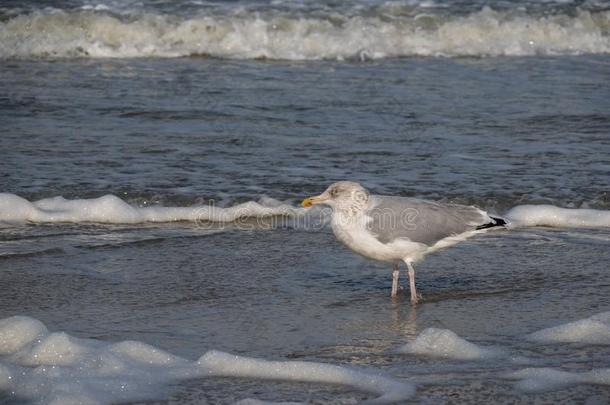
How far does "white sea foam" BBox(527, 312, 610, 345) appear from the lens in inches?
216

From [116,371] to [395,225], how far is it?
195 cm

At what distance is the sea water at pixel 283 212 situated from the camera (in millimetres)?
5055

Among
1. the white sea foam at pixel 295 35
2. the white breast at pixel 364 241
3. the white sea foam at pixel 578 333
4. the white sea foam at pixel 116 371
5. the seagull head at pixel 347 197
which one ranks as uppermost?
the white sea foam at pixel 295 35

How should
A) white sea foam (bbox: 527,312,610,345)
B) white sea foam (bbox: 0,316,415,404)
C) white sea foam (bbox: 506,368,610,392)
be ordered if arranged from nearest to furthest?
white sea foam (bbox: 0,316,415,404) < white sea foam (bbox: 506,368,610,392) < white sea foam (bbox: 527,312,610,345)

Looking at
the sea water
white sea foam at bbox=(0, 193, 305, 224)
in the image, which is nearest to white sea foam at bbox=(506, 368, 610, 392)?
the sea water

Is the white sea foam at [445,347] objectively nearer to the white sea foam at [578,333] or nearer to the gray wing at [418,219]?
the white sea foam at [578,333]

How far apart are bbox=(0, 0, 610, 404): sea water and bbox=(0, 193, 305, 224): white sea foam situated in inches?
0.7

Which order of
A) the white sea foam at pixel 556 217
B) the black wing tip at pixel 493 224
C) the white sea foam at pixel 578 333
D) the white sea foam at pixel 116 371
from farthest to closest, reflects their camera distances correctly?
the white sea foam at pixel 556 217 → the black wing tip at pixel 493 224 → the white sea foam at pixel 578 333 → the white sea foam at pixel 116 371

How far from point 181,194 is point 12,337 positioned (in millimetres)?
3132

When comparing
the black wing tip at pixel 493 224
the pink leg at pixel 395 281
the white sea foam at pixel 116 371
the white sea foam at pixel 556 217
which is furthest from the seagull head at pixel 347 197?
the white sea foam at pixel 556 217

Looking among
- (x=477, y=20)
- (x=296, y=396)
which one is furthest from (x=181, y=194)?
→ (x=477, y=20)

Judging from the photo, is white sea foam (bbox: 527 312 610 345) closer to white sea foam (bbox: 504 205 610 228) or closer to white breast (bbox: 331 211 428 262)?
white breast (bbox: 331 211 428 262)

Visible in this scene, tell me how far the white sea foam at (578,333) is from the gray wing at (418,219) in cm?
102

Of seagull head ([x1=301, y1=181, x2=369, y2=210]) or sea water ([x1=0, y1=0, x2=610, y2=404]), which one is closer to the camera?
sea water ([x1=0, y1=0, x2=610, y2=404])
